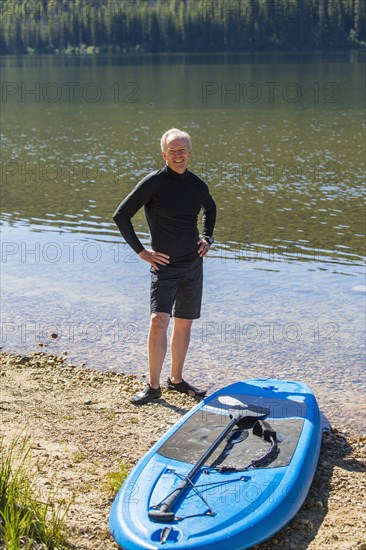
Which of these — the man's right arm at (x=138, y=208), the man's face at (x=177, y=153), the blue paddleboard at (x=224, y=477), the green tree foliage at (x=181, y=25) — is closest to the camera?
the blue paddleboard at (x=224, y=477)

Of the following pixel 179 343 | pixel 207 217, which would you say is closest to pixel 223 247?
pixel 207 217

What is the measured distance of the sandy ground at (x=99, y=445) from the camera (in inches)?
190

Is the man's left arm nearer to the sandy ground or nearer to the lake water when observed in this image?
the sandy ground

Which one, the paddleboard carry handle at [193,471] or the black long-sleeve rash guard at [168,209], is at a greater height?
the black long-sleeve rash guard at [168,209]

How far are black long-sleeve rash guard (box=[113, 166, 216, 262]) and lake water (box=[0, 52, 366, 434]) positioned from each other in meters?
1.84

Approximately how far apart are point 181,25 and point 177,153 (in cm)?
12577

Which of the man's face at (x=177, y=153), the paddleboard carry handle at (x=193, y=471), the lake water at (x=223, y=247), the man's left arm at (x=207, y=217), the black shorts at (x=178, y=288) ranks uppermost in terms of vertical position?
the man's face at (x=177, y=153)

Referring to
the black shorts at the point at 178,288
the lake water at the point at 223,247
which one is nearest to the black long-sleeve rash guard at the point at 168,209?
the black shorts at the point at 178,288

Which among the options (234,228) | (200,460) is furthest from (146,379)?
(234,228)

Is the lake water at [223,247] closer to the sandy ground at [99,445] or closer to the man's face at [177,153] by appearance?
the sandy ground at [99,445]

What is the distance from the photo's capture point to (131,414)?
6.70 metres

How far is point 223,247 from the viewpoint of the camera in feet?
44.5

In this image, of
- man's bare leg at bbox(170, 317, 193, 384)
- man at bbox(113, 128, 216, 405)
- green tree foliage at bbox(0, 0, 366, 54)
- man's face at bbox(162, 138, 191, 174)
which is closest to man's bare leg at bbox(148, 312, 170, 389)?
man at bbox(113, 128, 216, 405)

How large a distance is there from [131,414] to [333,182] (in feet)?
45.4
